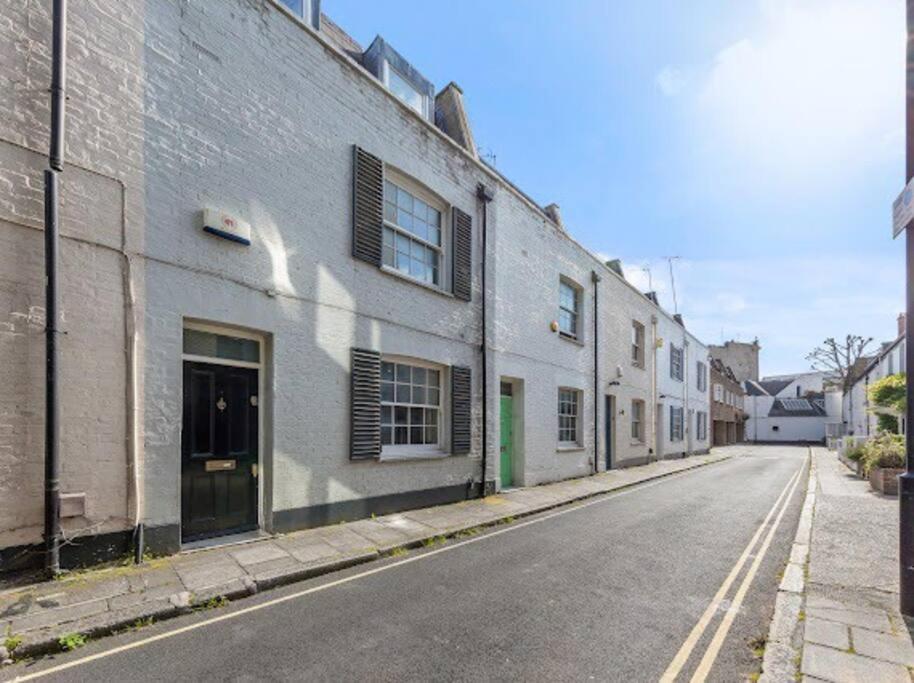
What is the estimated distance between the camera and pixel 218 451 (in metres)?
6.86

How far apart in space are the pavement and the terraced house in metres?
5.82

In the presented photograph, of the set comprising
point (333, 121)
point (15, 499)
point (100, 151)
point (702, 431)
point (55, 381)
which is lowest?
point (702, 431)

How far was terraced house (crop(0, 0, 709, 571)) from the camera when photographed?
17.7 ft

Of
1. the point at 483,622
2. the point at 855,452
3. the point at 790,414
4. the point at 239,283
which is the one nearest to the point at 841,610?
the point at 483,622

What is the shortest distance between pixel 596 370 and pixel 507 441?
549cm

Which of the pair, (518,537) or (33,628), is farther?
(518,537)

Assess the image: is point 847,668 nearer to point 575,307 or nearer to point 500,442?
point 500,442

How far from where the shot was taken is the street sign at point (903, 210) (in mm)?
4594

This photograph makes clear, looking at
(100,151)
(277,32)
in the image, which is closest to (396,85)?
(277,32)

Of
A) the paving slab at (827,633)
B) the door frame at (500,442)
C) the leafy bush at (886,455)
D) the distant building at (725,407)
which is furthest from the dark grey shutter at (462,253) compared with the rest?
the distant building at (725,407)

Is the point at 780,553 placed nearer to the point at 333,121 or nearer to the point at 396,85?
the point at 333,121

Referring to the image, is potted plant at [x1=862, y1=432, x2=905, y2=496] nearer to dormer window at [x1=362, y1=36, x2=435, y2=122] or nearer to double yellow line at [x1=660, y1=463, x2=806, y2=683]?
double yellow line at [x1=660, y1=463, x2=806, y2=683]

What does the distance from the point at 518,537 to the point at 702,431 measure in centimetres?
3000

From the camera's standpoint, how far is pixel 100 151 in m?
5.78
